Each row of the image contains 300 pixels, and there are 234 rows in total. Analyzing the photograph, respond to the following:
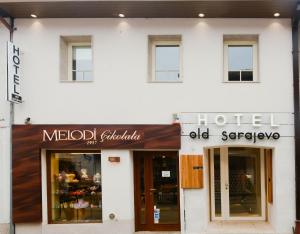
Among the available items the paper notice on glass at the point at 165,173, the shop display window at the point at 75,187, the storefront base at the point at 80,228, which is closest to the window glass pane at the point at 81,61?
the shop display window at the point at 75,187

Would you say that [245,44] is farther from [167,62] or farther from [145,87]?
[145,87]

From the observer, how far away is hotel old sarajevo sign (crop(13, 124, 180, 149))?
8547 millimetres

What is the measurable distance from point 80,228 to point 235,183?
16.1 ft

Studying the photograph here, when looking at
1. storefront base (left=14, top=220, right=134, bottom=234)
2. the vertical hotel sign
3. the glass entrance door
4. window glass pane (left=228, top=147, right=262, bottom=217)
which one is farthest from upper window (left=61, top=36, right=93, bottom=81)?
window glass pane (left=228, top=147, right=262, bottom=217)

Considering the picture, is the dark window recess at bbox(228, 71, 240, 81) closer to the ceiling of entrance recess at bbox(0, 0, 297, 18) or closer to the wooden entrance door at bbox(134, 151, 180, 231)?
the ceiling of entrance recess at bbox(0, 0, 297, 18)

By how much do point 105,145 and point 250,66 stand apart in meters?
4.72

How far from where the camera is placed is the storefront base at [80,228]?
8609 millimetres


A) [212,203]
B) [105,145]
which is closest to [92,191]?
[105,145]

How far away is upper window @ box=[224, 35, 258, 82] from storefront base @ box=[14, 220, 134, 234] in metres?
5.04

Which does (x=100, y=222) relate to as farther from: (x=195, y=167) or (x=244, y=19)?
(x=244, y=19)

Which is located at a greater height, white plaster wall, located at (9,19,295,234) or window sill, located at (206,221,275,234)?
white plaster wall, located at (9,19,295,234)

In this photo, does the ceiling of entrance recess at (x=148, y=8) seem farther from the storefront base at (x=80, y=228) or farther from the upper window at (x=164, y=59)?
the storefront base at (x=80, y=228)

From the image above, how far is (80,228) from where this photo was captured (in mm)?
8711

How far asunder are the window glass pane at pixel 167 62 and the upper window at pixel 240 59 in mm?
1411
